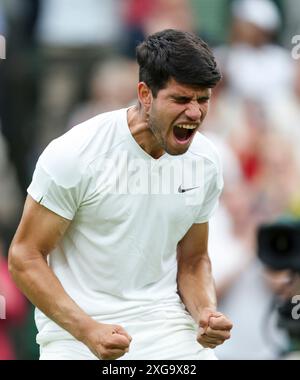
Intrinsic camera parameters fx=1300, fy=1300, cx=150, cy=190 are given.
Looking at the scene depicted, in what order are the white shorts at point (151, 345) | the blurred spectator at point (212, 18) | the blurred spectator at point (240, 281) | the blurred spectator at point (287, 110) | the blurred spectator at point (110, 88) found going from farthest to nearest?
1. the blurred spectator at point (212, 18)
2. the blurred spectator at point (110, 88)
3. the blurred spectator at point (287, 110)
4. the blurred spectator at point (240, 281)
5. the white shorts at point (151, 345)

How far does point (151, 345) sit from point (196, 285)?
343 millimetres

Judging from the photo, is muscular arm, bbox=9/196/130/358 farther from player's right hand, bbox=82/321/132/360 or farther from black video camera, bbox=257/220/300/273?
black video camera, bbox=257/220/300/273

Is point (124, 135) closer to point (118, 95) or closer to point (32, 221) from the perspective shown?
point (32, 221)

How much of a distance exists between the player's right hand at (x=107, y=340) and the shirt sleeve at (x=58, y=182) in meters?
0.48

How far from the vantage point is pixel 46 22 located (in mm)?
9461

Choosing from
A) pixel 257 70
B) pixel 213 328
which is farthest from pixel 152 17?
pixel 213 328

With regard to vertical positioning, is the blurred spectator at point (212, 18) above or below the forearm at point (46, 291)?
above

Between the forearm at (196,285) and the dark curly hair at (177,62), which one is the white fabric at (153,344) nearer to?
the forearm at (196,285)

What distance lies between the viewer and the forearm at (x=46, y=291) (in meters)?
5.04

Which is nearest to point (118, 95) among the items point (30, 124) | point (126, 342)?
point (30, 124)

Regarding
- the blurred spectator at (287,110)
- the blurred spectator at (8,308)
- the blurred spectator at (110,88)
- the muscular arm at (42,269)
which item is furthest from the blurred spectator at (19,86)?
the muscular arm at (42,269)
